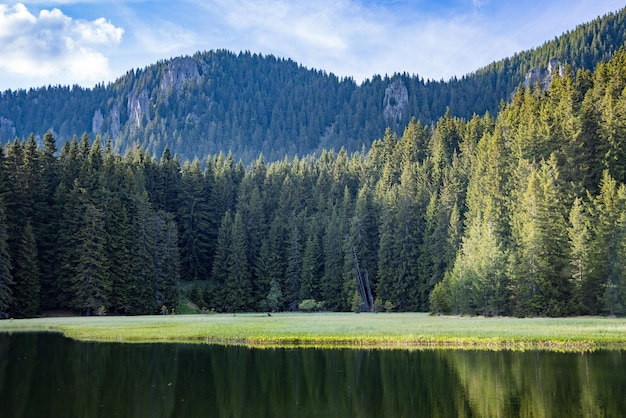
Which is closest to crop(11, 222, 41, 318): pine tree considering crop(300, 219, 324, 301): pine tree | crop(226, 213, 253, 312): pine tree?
crop(226, 213, 253, 312): pine tree

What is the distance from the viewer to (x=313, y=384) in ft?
75.2

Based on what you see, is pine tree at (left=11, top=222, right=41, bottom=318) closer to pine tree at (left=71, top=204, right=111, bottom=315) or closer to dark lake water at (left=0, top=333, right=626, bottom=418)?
pine tree at (left=71, top=204, right=111, bottom=315)

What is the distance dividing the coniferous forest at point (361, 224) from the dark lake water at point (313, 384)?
35040 mm

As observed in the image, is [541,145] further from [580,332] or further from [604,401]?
[604,401]

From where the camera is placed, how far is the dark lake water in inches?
722

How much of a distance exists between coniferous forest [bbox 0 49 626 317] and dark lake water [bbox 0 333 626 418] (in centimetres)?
3504

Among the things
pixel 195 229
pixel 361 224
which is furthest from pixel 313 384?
pixel 195 229

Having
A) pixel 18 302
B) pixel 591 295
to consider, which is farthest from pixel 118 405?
pixel 18 302

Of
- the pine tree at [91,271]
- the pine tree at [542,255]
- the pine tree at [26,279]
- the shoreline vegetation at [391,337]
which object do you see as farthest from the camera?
the pine tree at [91,271]

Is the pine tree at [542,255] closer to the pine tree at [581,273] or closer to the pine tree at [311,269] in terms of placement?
the pine tree at [581,273]

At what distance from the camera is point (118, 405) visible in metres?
19.3

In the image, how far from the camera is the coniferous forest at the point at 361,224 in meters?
63.2

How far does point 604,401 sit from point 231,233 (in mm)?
92275

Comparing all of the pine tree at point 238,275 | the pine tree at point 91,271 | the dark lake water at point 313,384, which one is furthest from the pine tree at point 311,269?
the dark lake water at point 313,384
